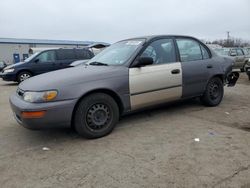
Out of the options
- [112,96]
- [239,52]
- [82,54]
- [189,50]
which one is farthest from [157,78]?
[239,52]

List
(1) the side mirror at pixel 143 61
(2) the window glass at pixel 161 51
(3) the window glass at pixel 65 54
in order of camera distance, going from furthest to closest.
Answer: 1. (3) the window glass at pixel 65 54
2. (2) the window glass at pixel 161 51
3. (1) the side mirror at pixel 143 61

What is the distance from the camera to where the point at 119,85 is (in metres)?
4.55

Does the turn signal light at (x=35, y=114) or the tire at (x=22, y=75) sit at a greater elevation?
the tire at (x=22, y=75)

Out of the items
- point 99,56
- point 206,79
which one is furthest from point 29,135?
point 206,79

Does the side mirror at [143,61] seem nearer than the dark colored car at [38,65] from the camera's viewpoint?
Yes

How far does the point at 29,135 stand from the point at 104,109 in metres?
1.37

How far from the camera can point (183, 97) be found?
18.2 ft

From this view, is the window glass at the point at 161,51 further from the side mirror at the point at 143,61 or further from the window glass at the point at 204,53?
the window glass at the point at 204,53

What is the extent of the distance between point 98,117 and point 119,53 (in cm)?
144

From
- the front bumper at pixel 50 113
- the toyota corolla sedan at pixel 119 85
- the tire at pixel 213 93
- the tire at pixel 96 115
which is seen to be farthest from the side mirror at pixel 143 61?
the tire at pixel 213 93

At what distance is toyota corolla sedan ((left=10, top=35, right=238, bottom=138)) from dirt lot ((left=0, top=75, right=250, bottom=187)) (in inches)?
14.7

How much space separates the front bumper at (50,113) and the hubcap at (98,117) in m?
0.33

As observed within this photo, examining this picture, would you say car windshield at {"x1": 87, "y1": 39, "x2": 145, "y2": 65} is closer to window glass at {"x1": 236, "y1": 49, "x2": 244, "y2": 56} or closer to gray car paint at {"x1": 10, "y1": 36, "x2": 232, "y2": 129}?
gray car paint at {"x1": 10, "y1": 36, "x2": 232, "y2": 129}

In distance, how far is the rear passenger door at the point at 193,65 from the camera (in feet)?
18.0
